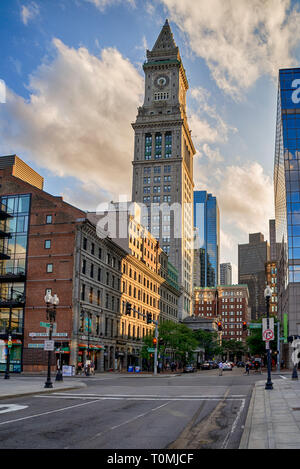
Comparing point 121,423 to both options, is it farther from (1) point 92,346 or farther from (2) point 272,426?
(1) point 92,346

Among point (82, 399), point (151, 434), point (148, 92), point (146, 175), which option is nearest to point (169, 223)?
point (146, 175)

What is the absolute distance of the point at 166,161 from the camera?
14488cm

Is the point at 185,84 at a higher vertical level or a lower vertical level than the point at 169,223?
higher

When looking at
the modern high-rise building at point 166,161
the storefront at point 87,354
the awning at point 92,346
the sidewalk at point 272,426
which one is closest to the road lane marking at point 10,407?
the sidewalk at point 272,426

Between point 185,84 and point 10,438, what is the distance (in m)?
167

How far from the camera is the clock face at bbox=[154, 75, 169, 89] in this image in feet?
513

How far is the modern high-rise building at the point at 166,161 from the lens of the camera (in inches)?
5438

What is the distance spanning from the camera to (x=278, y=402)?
20.6m

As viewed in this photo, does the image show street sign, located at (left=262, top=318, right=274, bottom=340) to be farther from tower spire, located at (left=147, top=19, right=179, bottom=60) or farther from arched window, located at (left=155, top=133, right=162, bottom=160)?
tower spire, located at (left=147, top=19, right=179, bottom=60)

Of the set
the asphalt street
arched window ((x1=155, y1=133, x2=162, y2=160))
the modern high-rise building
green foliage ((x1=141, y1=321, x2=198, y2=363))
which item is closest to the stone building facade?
green foliage ((x1=141, y1=321, x2=198, y2=363))

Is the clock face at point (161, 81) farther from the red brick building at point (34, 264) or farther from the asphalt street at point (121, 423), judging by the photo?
the asphalt street at point (121, 423)

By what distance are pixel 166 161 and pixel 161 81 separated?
31.0m

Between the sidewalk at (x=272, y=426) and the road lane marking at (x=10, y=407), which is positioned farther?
the road lane marking at (x=10, y=407)
